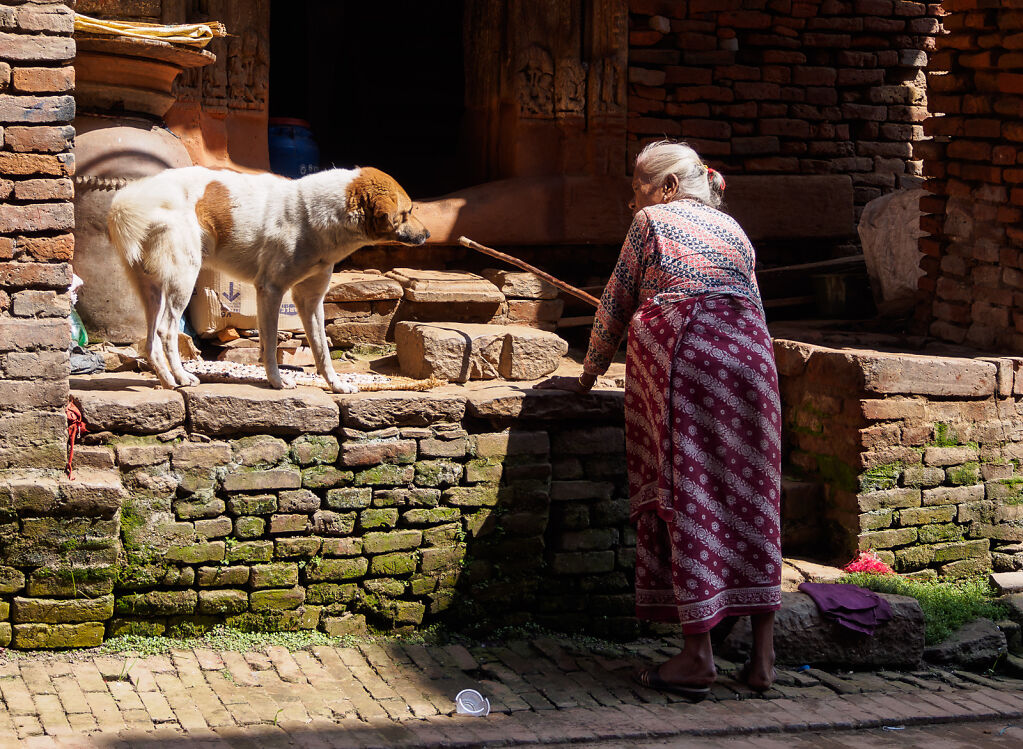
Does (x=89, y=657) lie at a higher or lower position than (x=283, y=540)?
lower

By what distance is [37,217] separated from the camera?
4078 mm

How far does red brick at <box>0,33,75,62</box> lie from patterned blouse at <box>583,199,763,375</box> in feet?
6.88

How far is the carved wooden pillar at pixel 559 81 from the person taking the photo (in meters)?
7.92

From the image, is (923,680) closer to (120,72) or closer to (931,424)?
(931,424)

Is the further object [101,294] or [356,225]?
[101,294]

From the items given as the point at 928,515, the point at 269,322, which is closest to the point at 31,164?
the point at 269,322

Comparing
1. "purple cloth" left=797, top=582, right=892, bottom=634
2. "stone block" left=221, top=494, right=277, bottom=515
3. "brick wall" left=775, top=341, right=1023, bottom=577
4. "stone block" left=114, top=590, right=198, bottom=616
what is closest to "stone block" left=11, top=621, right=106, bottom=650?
"stone block" left=114, top=590, right=198, bottom=616

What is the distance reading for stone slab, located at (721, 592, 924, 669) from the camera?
15.4ft

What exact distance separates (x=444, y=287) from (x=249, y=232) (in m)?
2.65

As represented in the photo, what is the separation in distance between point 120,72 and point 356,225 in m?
1.76

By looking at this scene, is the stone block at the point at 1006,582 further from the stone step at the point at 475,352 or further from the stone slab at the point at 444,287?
the stone slab at the point at 444,287

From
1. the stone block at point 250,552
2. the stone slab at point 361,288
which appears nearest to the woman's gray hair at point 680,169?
the stone block at point 250,552

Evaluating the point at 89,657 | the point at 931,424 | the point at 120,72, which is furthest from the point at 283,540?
the point at 931,424

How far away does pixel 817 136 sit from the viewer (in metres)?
8.92
